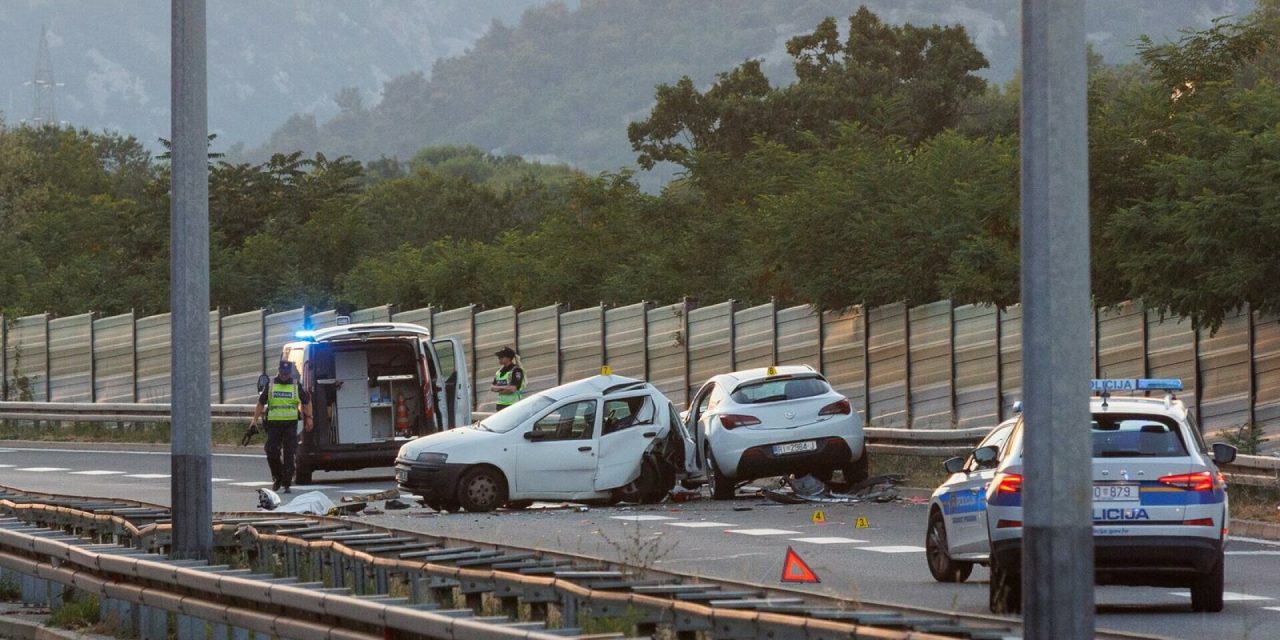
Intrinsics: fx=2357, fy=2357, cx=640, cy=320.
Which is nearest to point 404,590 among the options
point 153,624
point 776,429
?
point 153,624

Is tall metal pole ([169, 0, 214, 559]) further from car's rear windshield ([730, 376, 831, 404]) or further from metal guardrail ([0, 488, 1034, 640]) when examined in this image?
car's rear windshield ([730, 376, 831, 404])

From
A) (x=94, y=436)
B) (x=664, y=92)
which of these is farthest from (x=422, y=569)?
(x=664, y=92)

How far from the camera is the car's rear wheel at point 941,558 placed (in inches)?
698

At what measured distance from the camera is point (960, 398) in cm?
3594

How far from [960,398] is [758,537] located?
13.9 m

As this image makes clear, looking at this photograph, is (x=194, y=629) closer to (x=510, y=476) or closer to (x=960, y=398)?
(x=510, y=476)

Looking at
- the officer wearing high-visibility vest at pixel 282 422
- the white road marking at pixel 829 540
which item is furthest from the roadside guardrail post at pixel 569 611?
the officer wearing high-visibility vest at pixel 282 422

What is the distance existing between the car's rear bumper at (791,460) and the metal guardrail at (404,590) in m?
10.6

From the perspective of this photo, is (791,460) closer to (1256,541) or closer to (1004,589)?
(1256,541)

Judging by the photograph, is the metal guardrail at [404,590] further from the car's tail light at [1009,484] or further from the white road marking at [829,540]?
the white road marking at [829,540]

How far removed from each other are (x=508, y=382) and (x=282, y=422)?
10.0 feet

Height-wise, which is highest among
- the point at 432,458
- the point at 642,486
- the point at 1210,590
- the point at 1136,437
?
the point at 1136,437

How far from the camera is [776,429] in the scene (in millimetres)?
26859

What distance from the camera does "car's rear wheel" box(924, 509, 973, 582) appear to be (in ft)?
58.2
